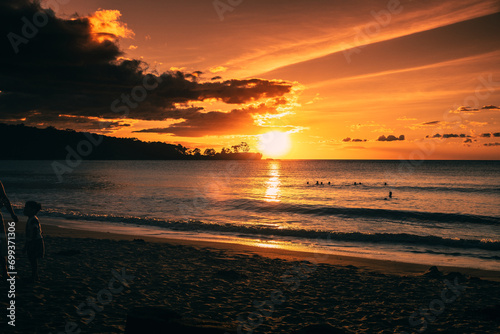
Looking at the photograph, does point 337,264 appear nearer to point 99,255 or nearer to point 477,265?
point 477,265

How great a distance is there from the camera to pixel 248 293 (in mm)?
9062

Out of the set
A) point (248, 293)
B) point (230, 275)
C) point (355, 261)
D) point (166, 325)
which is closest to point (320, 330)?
point (166, 325)

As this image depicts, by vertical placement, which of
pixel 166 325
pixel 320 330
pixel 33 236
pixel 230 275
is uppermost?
pixel 33 236

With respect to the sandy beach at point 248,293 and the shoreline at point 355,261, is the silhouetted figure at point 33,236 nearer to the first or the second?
the sandy beach at point 248,293

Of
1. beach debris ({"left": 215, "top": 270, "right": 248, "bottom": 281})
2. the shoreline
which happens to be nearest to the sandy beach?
beach debris ({"left": 215, "top": 270, "right": 248, "bottom": 281})

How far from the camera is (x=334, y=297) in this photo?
355 inches

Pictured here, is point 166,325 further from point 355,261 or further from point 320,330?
point 355,261

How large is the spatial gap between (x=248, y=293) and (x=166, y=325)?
4.62 metres

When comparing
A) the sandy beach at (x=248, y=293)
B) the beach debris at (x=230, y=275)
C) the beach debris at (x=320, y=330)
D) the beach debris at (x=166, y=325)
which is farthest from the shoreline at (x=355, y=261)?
the beach debris at (x=166, y=325)

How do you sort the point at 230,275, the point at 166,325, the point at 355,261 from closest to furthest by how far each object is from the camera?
the point at 166,325, the point at 230,275, the point at 355,261

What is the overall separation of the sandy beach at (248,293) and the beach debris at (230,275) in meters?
0.03

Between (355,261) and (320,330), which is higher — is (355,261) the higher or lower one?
the lower one

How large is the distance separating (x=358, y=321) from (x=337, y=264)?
6.25 meters

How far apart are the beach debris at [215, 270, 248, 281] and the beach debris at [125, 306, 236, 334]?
18.4 ft
